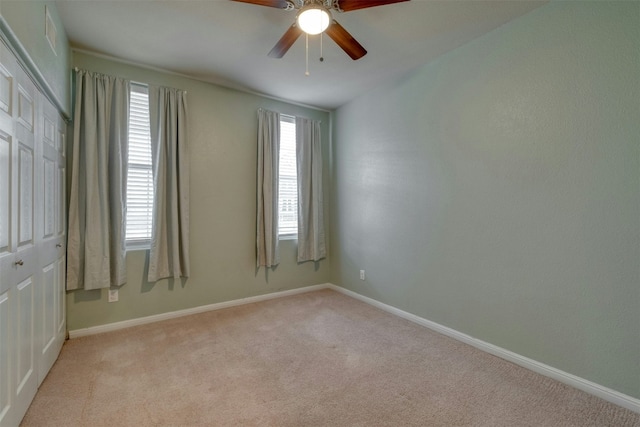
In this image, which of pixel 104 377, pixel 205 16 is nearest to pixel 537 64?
pixel 205 16

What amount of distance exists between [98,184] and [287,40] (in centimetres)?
221

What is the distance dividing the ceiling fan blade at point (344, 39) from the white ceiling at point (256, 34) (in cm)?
31

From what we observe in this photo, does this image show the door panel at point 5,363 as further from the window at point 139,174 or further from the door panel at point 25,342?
the window at point 139,174

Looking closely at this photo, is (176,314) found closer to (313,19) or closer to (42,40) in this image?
(42,40)

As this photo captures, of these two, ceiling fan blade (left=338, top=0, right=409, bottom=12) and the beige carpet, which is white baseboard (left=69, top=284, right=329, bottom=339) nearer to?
the beige carpet

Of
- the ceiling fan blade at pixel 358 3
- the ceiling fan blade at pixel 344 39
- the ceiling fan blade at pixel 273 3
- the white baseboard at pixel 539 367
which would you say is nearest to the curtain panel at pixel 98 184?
the ceiling fan blade at pixel 273 3

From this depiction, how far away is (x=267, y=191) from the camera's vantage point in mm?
3723

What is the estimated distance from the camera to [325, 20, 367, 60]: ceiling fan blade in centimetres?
191

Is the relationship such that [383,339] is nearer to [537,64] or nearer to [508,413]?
[508,413]

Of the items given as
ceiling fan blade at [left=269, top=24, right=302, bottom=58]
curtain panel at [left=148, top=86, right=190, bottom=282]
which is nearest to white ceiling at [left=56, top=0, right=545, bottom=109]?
ceiling fan blade at [left=269, top=24, right=302, bottom=58]

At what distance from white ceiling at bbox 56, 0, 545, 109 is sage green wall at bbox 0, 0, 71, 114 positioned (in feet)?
0.62

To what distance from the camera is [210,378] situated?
2068 mm

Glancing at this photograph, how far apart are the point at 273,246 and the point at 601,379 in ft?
10.4

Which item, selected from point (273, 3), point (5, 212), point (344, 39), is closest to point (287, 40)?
point (273, 3)
